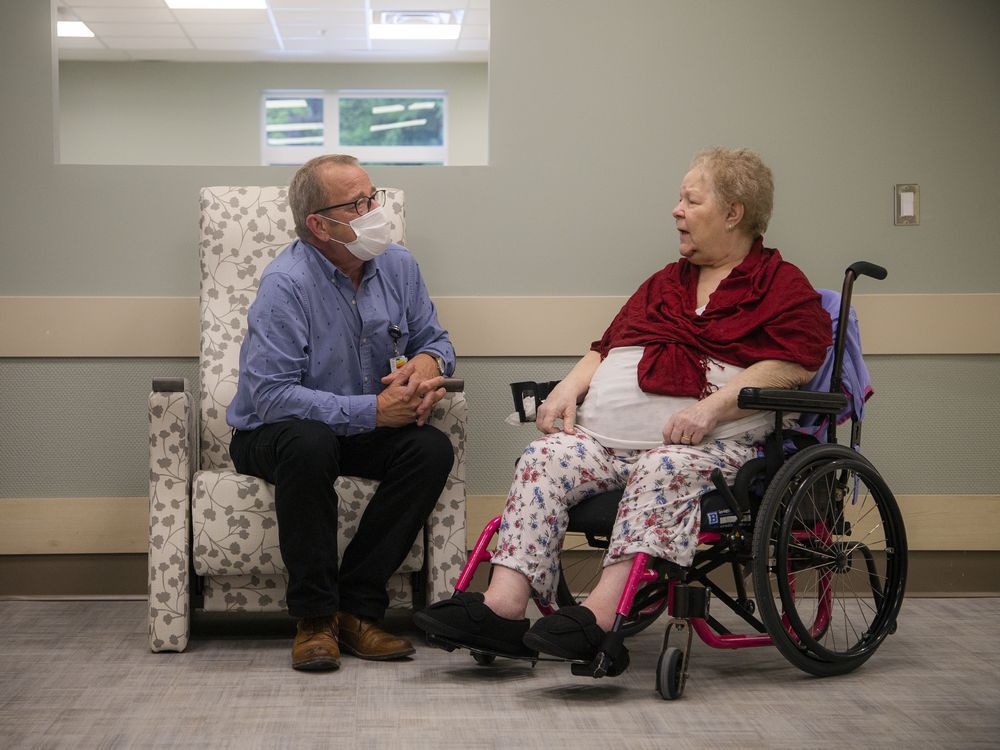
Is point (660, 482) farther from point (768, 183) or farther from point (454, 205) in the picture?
point (454, 205)

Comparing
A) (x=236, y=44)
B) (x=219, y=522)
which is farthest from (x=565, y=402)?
(x=236, y=44)

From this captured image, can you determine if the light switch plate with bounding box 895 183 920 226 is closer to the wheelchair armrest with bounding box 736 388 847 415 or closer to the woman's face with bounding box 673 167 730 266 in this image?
the woman's face with bounding box 673 167 730 266

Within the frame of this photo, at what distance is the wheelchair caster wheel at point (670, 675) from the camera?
205 cm

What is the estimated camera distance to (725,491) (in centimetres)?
210

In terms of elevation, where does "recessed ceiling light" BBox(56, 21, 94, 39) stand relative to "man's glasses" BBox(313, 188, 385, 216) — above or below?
above

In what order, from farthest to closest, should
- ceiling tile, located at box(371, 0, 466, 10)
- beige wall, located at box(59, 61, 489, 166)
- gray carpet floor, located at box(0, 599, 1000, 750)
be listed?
1. beige wall, located at box(59, 61, 489, 166)
2. ceiling tile, located at box(371, 0, 466, 10)
3. gray carpet floor, located at box(0, 599, 1000, 750)

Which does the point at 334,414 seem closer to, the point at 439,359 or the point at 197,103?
the point at 439,359

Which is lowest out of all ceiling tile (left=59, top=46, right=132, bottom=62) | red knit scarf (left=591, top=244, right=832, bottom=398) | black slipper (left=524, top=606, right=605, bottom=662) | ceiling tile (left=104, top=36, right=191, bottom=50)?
black slipper (left=524, top=606, right=605, bottom=662)

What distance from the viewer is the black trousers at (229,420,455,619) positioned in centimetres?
230

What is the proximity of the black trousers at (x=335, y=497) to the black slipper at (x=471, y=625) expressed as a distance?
0.32 metres

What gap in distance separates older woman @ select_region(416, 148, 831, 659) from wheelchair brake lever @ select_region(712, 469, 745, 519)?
0.14 ft

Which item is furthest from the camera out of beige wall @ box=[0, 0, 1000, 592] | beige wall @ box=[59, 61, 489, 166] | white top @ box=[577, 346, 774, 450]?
beige wall @ box=[59, 61, 489, 166]

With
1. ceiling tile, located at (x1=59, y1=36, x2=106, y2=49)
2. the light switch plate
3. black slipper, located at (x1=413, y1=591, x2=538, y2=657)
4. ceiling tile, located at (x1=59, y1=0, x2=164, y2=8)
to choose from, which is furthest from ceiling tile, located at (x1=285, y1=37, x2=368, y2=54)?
black slipper, located at (x1=413, y1=591, x2=538, y2=657)

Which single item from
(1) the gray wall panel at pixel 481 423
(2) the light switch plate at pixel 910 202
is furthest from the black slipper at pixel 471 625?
(2) the light switch plate at pixel 910 202
